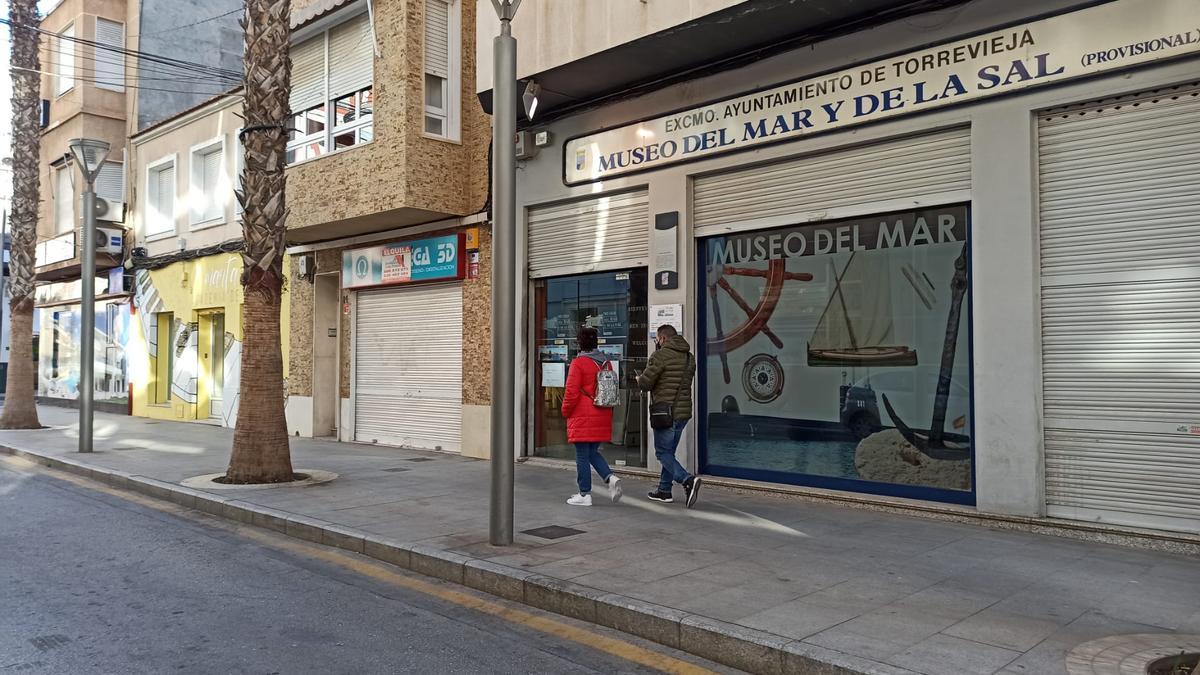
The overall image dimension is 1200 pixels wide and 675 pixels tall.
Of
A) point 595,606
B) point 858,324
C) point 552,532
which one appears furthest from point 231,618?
point 858,324

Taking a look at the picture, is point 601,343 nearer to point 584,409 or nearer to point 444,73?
point 584,409

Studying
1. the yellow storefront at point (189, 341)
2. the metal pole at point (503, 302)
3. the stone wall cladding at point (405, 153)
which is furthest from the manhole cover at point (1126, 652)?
the yellow storefront at point (189, 341)

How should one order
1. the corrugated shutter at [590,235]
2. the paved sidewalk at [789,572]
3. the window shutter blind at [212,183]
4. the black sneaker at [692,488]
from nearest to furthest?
the paved sidewalk at [789,572] → the black sneaker at [692,488] → the corrugated shutter at [590,235] → the window shutter blind at [212,183]

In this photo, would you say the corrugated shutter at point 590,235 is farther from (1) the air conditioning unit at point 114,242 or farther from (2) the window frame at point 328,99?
(1) the air conditioning unit at point 114,242

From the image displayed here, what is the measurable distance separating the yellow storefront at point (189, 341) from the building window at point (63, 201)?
406 centimetres

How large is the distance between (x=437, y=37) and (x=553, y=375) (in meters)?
5.44

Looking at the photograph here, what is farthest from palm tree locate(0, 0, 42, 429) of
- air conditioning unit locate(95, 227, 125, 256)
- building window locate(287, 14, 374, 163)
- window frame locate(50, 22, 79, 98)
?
building window locate(287, 14, 374, 163)

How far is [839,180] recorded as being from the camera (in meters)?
8.34

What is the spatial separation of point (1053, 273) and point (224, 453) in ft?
38.2

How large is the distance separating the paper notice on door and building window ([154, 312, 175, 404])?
13.1 meters

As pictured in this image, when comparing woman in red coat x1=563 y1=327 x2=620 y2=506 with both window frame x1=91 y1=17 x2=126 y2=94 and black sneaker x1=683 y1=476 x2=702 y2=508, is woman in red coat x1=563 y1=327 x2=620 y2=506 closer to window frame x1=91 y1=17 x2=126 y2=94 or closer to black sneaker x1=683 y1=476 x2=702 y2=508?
black sneaker x1=683 y1=476 x2=702 y2=508

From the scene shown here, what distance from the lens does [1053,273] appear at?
22.9 ft

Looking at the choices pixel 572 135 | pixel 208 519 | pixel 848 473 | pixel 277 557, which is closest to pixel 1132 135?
pixel 848 473

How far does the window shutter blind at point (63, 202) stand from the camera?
2252 cm
